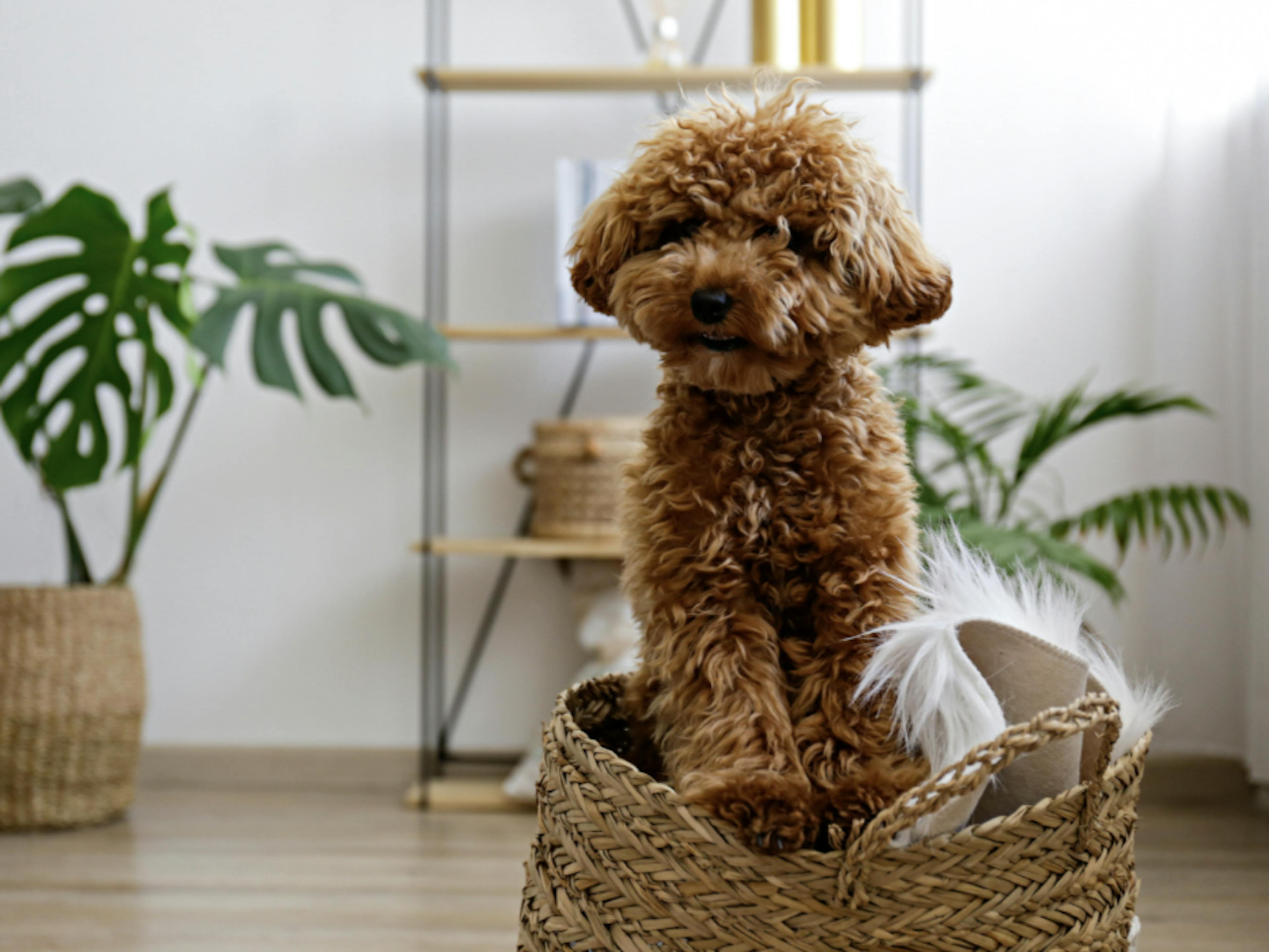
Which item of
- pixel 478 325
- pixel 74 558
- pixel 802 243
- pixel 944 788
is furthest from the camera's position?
pixel 478 325

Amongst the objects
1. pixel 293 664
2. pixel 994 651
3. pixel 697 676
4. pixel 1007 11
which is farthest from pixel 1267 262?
pixel 293 664

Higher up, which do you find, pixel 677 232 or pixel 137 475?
pixel 677 232

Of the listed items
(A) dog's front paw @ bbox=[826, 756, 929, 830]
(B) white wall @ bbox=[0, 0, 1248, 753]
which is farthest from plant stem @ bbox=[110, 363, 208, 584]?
(A) dog's front paw @ bbox=[826, 756, 929, 830]

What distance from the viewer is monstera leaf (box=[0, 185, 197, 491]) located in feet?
5.33

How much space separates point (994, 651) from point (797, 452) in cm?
19

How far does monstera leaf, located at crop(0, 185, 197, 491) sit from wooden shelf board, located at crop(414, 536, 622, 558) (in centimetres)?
49

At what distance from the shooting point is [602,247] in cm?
75

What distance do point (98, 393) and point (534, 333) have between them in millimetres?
705

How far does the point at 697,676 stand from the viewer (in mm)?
719

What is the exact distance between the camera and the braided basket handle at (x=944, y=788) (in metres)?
0.60

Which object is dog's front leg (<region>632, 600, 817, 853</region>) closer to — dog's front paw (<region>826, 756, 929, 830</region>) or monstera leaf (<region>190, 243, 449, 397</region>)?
dog's front paw (<region>826, 756, 929, 830</region>)

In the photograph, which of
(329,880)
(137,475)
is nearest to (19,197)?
(137,475)

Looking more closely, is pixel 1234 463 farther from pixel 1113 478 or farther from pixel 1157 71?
pixel 1157 71

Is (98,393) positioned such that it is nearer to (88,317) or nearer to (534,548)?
(88,317)
